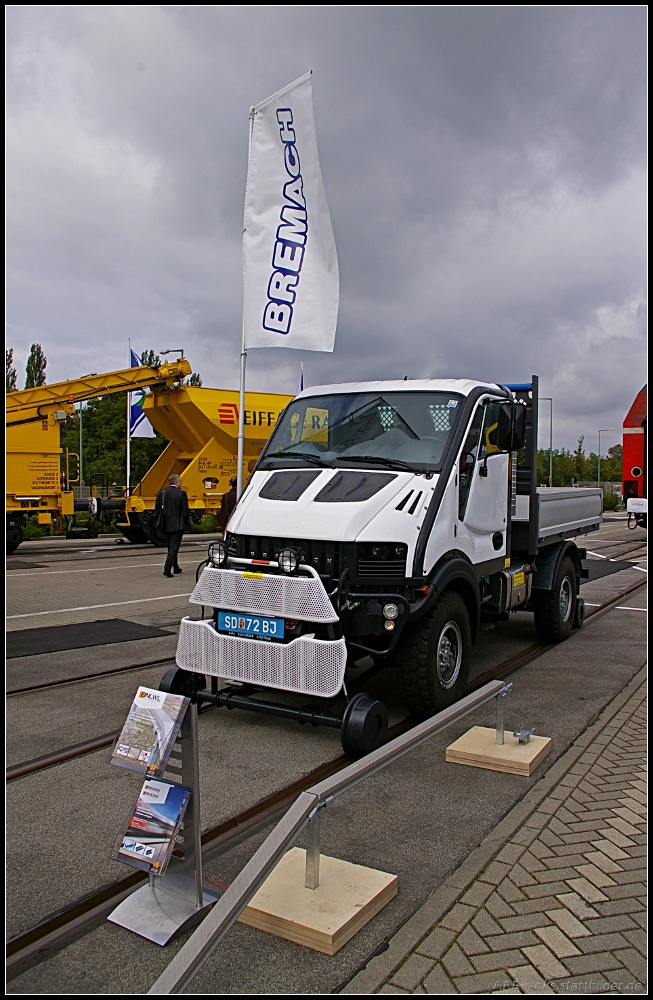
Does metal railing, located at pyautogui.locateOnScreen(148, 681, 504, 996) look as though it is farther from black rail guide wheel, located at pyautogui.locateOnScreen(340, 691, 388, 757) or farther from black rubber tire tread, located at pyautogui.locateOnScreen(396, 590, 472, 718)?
black rubber tire tread, located at pyautogui.locateOnScreen(396, 590, 472, 718)

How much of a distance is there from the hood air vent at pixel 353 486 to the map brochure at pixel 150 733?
260cm

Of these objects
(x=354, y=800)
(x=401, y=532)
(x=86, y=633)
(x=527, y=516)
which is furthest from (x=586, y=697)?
(x=86, y=633)

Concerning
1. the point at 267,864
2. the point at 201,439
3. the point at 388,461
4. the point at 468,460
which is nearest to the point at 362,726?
the point at 267,864

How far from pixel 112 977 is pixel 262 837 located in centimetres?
122

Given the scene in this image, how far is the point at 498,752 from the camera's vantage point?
5008 millimetres

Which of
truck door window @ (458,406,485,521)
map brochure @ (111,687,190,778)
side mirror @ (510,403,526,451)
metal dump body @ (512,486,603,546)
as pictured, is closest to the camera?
map brochure @ (111,687,190,778)

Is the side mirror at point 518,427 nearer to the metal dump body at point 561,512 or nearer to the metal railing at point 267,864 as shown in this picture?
the metal dump body at point 561,512

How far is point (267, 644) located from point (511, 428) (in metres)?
3.10

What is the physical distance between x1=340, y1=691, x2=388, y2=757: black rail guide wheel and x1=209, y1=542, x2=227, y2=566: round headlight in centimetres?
154

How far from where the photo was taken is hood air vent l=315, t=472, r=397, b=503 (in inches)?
223

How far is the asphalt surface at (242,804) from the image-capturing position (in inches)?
118

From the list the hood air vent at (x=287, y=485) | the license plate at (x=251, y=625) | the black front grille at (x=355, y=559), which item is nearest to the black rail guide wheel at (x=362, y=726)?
the license plate at (x=251, y=625)

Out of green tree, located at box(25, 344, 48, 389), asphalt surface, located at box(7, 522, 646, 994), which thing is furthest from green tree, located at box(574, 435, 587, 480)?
asphalt surface, located at box(7, 522, 646, 994)

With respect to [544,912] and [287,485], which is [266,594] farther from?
[544,912]
